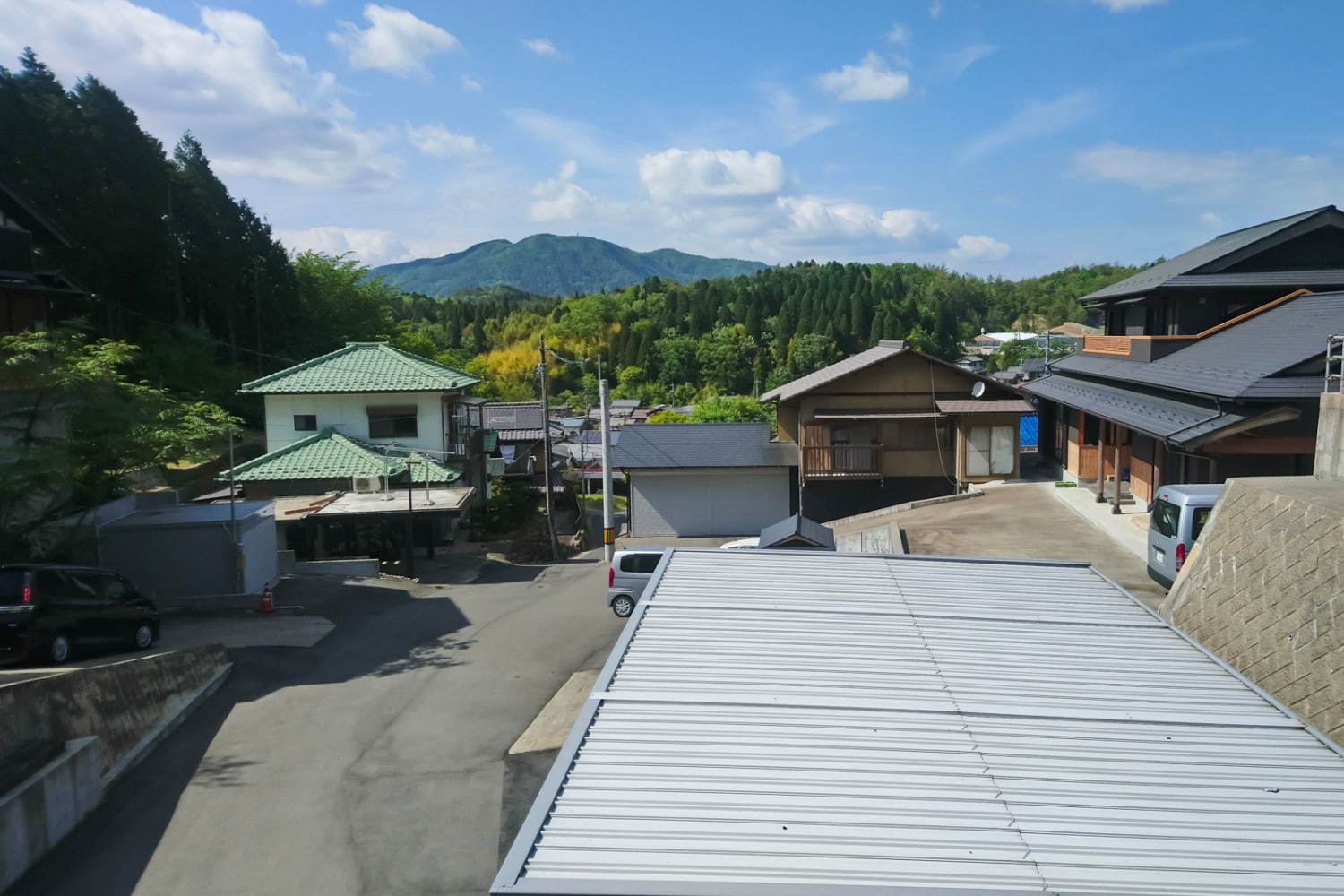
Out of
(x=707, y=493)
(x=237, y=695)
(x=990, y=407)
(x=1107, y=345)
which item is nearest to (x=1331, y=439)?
(x=237, y=695)

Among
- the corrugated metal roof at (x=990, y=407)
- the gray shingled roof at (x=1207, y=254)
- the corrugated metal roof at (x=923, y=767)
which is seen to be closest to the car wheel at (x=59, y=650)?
the corrugated metal roof at (x=923, y=767)

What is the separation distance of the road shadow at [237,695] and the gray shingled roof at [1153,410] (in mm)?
11570

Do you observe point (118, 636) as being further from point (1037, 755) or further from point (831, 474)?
point (831, 474)

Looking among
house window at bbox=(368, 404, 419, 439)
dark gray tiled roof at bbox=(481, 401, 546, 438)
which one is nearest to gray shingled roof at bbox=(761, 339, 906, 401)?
house window at bbox=(368, 404, 419, 439)

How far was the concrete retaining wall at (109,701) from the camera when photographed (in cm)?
772

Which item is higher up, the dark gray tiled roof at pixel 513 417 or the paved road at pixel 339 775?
the dark gray tiled roof at pixel 513 417

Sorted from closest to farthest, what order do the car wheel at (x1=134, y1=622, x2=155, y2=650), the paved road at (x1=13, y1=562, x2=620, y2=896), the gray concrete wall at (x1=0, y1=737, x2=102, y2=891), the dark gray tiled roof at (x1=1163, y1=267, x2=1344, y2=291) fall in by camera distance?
the gray concrete wall at (x1=0, y1=737, x2=102, y2=891) < the paved road at (x1=13, y1=562, x2=620, y2=896) < the car wheel at (x1=134, y1=622, x2=155, y2=650) < the dark gray tiled roof at (x1=1163, y1=267, x2=1344, y2=291)

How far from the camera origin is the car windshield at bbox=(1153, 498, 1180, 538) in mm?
11523

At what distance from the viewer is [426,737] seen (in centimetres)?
977

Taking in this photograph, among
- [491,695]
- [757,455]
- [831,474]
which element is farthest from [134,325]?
[491,695]

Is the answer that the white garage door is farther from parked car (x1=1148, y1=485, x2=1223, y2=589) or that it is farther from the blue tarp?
parked car (x1=1148, y1=485, x2=1223, y2=589)

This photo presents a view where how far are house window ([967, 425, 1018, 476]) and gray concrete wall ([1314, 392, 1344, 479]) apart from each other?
13.5 metres

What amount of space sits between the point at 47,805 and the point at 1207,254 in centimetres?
2386

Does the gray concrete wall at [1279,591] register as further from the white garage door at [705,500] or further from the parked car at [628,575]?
the white garage door at [705,500]
